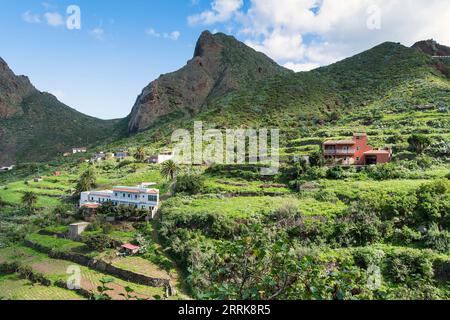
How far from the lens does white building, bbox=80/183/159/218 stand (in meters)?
42.3

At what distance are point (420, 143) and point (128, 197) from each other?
3441cm

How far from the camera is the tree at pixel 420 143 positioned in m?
43.7

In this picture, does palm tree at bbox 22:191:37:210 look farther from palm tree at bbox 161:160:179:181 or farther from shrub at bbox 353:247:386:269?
shrub at bbox 353:247:386:269

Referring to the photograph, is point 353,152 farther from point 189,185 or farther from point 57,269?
point 57,269

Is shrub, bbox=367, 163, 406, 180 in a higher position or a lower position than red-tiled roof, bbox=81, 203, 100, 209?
higher

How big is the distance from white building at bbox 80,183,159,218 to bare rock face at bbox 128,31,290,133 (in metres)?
83.0

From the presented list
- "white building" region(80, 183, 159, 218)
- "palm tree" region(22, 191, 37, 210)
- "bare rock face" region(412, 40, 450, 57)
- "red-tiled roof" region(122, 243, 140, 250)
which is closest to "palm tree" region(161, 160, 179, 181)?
"white building" region(80, 183, 159, 218)

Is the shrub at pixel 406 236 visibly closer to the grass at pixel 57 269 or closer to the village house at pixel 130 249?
A: the grass at pixel 57 269

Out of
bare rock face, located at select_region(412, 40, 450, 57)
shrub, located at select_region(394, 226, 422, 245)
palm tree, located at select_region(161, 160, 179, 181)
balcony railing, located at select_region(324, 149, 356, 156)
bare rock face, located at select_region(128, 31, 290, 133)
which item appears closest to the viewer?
shrub, located at select_region(394, 226, 422, 245)

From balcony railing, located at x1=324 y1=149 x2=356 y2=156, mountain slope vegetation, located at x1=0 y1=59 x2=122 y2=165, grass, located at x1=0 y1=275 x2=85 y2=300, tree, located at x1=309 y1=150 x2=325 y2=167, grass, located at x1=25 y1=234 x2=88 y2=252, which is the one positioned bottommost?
grass, located at x1=0 y1=275 x2=85 y2=300

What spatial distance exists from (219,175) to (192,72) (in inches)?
4413

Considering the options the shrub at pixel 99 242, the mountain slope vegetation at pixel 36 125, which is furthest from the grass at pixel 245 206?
the mountain slope vegetation at pixel 36 125

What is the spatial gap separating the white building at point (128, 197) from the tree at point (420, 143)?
30.2 meters
